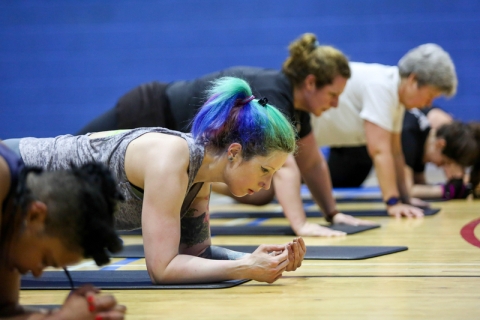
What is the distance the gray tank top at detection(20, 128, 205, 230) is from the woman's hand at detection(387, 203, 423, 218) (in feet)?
7.35

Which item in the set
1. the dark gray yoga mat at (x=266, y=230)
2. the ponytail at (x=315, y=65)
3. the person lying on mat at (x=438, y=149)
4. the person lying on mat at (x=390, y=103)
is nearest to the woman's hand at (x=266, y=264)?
the dark gray yoga mat at (x=266, y=230)

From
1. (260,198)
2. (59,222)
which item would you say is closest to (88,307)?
(59,222)

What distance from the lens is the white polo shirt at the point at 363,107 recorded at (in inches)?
159

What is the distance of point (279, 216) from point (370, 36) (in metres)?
A: 2.64

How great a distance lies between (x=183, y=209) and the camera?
84.7 inches

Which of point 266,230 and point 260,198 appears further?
point 260,198

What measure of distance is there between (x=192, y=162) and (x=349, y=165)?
3960 millimetres

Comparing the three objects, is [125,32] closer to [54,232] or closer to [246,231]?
[246,231]

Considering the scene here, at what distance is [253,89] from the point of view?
2939 millimetres

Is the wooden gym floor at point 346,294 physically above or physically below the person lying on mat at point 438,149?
above

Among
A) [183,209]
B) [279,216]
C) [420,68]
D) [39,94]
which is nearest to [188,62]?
[39,94]

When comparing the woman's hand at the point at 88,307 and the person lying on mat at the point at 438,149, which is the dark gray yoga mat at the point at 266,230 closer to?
the person lying on mat at the point at 438,149

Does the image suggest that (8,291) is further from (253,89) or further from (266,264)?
(253,89)

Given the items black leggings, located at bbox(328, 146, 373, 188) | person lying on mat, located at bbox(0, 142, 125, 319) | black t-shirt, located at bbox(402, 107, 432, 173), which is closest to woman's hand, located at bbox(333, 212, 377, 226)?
black t-shirt, located at bbox(402, 107, 432, 173)
